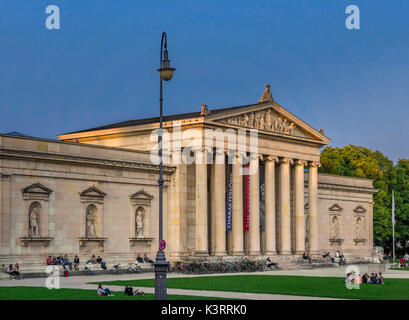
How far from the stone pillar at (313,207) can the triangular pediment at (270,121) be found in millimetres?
3799

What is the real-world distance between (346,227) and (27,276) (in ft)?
177

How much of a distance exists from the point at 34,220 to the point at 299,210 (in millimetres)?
34625

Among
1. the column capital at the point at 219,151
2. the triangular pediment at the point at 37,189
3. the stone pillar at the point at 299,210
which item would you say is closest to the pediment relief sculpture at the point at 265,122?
the column capital at the point at 219,151

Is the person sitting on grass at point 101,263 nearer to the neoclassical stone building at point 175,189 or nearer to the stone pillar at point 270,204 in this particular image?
the neoclassical stone building at point 175,189

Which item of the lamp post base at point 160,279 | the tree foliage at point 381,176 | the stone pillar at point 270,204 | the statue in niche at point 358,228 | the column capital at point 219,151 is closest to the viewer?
the lamp post base at point 160,279

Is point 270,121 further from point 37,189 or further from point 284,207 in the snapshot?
point 37,189

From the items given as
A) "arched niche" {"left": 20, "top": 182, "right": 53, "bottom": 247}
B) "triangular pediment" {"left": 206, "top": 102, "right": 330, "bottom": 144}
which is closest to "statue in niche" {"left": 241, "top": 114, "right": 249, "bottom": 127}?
"triangular pediment" {"left": 206, "top": 102, "right": 330, "bottom": 144}

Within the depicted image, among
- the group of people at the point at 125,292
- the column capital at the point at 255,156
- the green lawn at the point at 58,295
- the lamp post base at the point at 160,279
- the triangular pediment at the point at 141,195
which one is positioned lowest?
the green lawn at the point at 58,295

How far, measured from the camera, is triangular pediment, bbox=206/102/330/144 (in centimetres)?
8256

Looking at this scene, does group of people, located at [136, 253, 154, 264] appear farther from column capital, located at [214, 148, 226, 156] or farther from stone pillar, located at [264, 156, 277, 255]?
stone pillar, located at [264, 156, 277, 255]

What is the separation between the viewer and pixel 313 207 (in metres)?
94.5

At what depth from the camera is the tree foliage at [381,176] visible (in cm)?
12412
